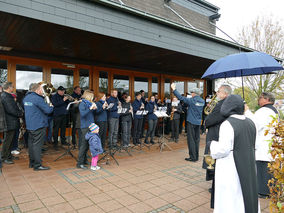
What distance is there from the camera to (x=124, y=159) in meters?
5.72

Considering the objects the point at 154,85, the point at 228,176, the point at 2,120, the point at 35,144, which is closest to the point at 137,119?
the point at 154,85

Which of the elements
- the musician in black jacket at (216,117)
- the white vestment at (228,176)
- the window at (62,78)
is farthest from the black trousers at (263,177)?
the window at (62,78)

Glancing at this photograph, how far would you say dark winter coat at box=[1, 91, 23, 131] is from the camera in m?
5.06

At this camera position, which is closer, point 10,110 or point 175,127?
point 10,110

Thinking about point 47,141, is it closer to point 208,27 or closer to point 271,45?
point 208,27

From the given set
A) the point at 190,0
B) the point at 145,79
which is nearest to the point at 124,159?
the point at 145,79

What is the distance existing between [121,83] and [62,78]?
8.89 feet

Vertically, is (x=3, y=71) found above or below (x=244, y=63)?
above

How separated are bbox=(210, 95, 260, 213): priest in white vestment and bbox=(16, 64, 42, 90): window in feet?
23.2

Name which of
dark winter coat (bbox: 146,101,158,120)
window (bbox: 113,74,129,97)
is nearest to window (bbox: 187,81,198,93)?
window (bbox: 113,74,129,97)

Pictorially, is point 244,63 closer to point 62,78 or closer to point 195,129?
point 195,129

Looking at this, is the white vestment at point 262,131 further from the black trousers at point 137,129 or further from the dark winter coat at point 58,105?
the dark winter coat at point 58,105

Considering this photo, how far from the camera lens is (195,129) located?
5750 mm

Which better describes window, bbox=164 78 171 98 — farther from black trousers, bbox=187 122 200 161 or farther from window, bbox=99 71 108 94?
black trousers, bbox=187 122 200 161
